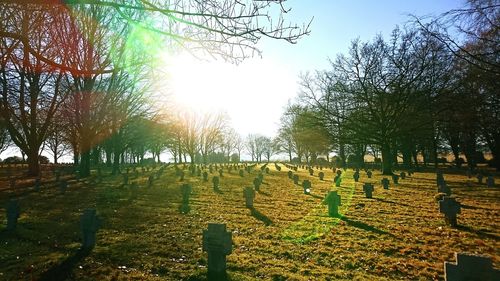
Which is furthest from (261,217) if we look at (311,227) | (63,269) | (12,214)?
(12,214)

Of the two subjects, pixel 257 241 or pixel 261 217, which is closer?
pixel 257 241

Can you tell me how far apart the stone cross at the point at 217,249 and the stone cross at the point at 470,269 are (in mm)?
2918

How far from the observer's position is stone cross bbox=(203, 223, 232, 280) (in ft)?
16.2

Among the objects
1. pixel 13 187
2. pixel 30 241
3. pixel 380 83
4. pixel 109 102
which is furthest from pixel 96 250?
pixel 380 83

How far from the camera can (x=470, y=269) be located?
3.45 meters

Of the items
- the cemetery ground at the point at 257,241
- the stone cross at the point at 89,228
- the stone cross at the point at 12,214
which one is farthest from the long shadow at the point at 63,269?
the stone cross at the point at 12,214

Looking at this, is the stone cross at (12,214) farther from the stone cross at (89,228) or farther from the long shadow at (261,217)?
the long shadow at (261,217)

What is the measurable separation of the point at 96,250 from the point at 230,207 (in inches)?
230

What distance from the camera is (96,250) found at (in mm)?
6133

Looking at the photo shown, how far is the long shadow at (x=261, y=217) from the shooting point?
8.91 m

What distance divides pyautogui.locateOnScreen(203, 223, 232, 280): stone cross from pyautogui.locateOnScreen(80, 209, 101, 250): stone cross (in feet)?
8.63

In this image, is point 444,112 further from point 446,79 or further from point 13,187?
point 13,187

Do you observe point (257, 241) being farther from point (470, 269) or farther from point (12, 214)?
point (12, 214)

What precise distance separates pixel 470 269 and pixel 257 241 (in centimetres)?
409
